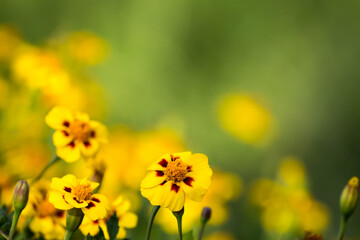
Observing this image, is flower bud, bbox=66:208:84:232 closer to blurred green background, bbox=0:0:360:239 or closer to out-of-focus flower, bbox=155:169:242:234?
out-of-focus flower, bbox=155:169:242:234

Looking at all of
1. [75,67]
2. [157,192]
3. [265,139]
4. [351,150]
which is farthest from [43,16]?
[157,192]

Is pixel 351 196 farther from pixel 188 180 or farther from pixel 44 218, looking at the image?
pixel 44 218

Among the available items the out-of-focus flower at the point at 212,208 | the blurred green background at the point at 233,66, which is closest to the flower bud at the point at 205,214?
the out-of-focus flower at the point at 212,208

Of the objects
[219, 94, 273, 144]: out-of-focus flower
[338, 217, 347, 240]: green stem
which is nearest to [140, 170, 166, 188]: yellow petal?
[338, 217, 347, 240]: green stem

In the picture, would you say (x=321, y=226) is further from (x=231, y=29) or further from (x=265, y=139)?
(x=231, y=29)

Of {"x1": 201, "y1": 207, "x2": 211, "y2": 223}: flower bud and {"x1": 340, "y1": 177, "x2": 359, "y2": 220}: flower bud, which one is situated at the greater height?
{"x1": 340, "y1": 177, "x2": 359, "y2": 220}: flower bud

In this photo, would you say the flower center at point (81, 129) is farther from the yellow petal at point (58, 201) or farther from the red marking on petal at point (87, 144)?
the yellow petal at point (58, 201)
